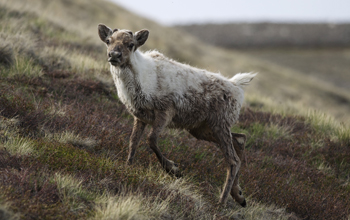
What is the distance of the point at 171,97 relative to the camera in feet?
19.0

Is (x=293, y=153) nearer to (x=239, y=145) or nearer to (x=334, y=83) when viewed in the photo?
(x=239, y=145)

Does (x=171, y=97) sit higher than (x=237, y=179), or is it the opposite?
(x=171, y=97)

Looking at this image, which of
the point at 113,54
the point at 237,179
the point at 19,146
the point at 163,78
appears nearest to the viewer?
the point at 113,54

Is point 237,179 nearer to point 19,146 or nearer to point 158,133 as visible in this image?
point 158,133

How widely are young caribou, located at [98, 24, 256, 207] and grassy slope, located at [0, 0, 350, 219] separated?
502mm

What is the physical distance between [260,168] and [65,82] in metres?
4.45

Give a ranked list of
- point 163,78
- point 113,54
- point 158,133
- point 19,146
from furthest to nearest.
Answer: point 163,78
point 158,133
point 19,146
point 113,54

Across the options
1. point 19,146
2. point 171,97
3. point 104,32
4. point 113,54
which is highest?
point 104,32

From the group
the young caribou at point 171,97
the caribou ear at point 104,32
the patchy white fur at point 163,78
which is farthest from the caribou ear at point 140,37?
the caribou ear at point 104,32

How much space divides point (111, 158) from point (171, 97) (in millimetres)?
1349

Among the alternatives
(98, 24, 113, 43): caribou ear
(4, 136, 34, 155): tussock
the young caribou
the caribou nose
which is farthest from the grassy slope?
(98, 24, 113, 43): caribou ear

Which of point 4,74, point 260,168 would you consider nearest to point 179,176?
point 260,168

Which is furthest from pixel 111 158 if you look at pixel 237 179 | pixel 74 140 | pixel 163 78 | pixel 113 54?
pixel 237 179

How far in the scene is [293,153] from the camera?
8398mm
